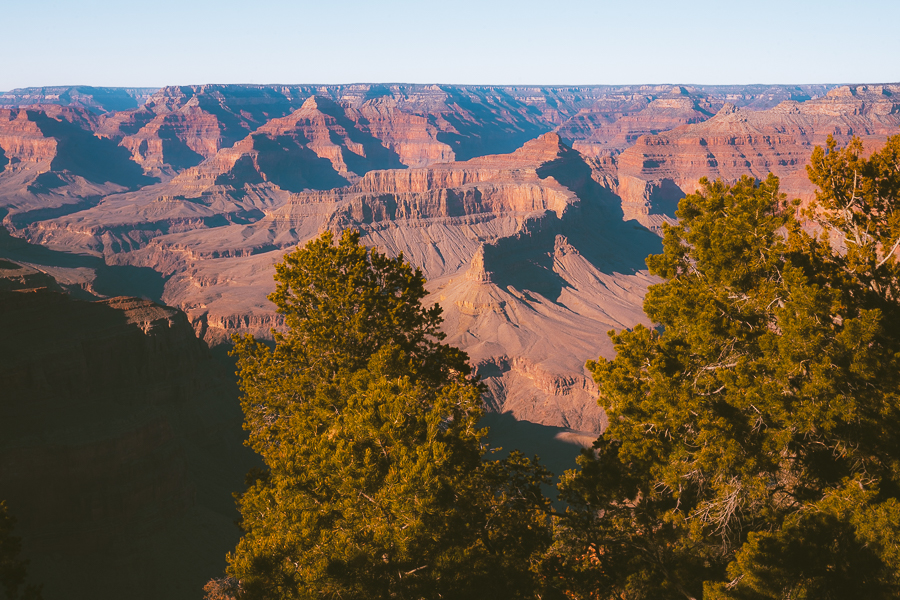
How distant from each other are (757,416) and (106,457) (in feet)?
141

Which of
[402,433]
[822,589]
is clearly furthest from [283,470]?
[822,589]

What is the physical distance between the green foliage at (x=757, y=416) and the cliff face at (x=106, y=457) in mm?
33164

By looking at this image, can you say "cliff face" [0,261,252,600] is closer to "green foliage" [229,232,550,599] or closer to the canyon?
the canyon

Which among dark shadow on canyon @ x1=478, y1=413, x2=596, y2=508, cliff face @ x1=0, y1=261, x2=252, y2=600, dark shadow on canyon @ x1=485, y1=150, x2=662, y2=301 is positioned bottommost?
dark shadow on canyon @ x1=478, y1=413, x2=596, y2=508

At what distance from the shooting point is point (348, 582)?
14.3 m

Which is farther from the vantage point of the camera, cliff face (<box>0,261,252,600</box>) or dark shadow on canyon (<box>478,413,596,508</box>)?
dark shadow on canyon (<box>478,413,596,508</box>)

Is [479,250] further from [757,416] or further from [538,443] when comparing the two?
[757,416]

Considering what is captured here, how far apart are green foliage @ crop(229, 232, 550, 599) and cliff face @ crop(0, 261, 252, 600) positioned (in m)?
28.1

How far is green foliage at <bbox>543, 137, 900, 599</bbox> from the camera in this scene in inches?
596

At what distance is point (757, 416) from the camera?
16.1 meters

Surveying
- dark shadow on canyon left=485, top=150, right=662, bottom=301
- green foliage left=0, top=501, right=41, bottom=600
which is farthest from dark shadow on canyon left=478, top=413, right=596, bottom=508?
green foliage left=0, top=501, right=41, bottom=600

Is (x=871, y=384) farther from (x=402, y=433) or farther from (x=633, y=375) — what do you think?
(x=402, y=433)

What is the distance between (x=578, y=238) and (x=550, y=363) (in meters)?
61.0

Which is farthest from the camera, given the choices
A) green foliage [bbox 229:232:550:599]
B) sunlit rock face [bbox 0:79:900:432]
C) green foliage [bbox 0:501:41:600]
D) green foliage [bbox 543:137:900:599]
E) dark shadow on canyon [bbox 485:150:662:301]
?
dark shadow on canyon [bbox 485:150:662:301]
